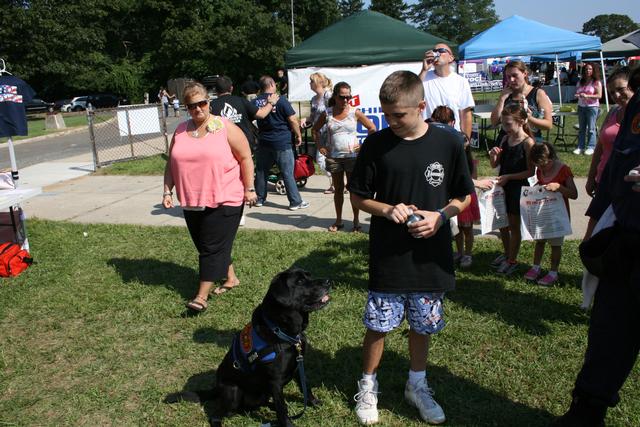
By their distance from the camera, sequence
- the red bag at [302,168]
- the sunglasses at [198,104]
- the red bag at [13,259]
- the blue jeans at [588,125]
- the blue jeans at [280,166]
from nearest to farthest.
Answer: the sunglasses at [198,104], the red bag at [13,259], the blue jeans at [280,166], the red bag at [302,168], the blue jeans at [588,125]

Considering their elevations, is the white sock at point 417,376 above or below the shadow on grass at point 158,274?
above

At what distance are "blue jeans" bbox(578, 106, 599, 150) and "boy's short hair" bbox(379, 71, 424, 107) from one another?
388 inches

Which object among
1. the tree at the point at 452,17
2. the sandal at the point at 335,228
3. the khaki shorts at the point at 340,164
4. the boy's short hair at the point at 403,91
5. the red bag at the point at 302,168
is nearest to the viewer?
the boy's short hair at the point at 403,91

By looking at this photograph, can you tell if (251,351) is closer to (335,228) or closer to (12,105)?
(335,228)

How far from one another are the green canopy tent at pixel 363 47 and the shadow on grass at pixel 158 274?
6.75 metres

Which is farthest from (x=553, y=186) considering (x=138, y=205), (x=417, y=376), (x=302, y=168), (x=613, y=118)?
(x=138, y=205)

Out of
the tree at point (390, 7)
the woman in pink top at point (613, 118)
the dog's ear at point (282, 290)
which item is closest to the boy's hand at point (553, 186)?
the woman in pink top at point (613, 118)

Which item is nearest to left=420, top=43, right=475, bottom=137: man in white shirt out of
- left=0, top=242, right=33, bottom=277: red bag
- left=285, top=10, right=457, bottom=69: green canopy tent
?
left=0, top=242, right=33, bottom=277: red bag

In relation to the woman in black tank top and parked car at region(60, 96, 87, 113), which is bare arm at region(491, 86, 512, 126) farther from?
parked car at region(60, 96, 87, 113)

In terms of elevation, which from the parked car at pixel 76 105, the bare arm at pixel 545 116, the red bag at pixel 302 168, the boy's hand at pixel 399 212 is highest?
the parked car at pixel 76 105

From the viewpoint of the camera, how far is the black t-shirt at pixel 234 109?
23.3ft

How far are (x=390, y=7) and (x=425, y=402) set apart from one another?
81.7m

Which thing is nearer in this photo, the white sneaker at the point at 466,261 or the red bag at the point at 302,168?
the white sneaker at the point at 466,261

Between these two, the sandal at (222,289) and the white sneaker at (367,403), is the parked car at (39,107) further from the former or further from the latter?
the white sneaker at (367,403)
